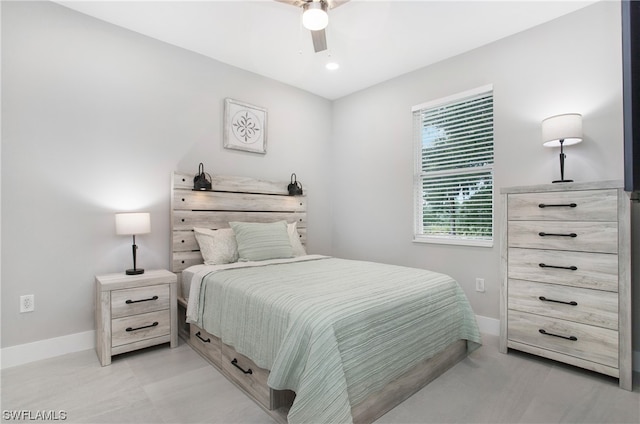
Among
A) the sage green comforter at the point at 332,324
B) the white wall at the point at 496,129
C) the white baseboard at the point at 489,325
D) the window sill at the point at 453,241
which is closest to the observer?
the sage green comforter at the point at 332,324

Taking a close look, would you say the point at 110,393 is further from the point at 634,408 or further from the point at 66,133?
the point at 634,408

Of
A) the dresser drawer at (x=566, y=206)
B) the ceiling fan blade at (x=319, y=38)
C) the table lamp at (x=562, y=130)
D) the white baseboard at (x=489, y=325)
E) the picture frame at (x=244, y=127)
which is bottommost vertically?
the white baseboard at (x=489, y=325)

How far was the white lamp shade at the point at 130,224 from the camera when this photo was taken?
2.55 metres

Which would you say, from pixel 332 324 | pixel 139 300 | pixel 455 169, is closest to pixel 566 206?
pixel 455 169

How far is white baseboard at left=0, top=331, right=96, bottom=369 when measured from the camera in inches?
89.7

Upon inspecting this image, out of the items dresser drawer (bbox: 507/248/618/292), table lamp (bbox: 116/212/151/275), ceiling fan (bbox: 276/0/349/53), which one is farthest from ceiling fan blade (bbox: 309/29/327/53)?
dresser drawer (bbox: 507/248/618/292)

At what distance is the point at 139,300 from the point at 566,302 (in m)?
3.14

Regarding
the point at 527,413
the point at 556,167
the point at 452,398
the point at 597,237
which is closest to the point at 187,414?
the point at 452,398

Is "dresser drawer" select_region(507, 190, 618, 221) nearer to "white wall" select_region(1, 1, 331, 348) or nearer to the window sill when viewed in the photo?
the window sill

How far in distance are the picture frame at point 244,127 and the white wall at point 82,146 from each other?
89mm

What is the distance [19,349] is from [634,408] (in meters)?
4.00

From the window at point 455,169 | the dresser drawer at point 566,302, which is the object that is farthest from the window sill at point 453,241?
the dresser drawer at point 566,302

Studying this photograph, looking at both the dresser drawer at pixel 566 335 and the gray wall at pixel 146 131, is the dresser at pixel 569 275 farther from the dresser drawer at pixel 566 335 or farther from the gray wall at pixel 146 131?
the gray wall at pixel 146 131

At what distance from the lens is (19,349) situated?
2318mm
